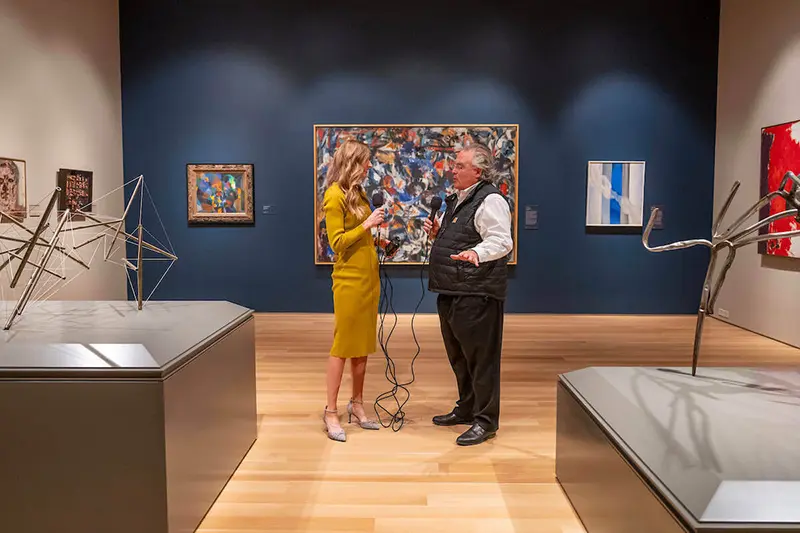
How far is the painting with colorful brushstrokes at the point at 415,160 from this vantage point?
7.65m

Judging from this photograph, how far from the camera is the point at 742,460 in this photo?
1648 mm

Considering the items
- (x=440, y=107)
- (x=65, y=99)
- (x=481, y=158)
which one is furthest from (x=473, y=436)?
(x=65, y=99)

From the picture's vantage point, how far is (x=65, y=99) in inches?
262

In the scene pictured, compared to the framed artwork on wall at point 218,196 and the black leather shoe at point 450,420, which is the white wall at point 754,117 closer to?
the black leather shoe at point 450,420

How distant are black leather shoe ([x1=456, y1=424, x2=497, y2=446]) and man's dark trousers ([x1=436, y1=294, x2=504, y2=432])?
0.08 feet

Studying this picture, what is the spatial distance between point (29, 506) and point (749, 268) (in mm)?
7045

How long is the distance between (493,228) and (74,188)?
17.8 ft

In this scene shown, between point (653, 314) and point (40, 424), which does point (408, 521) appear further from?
point (653, 314)

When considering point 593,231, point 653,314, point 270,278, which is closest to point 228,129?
point 270,278

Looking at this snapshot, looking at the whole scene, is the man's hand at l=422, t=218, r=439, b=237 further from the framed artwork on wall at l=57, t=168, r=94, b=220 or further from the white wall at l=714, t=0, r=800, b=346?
the framed artwork on wall at l=57, t=168, r=94, b=220

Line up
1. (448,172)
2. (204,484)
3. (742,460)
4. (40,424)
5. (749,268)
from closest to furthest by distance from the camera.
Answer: (742,460), (40,424), (204,484), (749,268), (448,172)

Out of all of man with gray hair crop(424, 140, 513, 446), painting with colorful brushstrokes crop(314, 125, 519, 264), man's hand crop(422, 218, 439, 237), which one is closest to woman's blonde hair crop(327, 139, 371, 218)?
man's hand crop(422, 218, 439, 237)

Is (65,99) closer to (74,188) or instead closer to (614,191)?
(74,188)

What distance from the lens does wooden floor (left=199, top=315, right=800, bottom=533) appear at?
8.39 feet
